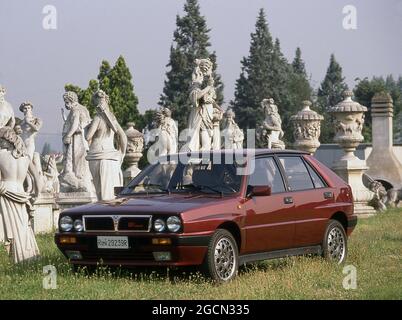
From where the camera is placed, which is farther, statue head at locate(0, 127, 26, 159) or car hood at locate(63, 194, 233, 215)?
statue head at locate(0, 127, 26, 159)

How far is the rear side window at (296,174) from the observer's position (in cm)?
1194

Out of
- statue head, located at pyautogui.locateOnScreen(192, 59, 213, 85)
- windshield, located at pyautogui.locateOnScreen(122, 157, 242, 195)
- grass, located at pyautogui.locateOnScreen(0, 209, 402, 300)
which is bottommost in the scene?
grass, located at pyautogui.locateOnScreen(0, 209, 402, 300)

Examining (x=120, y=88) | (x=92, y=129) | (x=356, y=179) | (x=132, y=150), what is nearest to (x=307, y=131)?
(x=356, y=179)

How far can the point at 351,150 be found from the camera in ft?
77.3

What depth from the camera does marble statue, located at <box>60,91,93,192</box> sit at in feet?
63.5

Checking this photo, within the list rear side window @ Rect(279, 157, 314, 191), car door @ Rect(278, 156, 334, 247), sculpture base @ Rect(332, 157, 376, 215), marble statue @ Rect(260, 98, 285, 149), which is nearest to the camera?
car door @ Rect(278, 156, 334, 247)

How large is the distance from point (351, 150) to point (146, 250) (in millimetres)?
14252

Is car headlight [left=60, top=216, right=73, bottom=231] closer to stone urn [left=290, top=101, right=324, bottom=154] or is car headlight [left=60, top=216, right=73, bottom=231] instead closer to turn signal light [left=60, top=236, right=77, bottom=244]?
turn signal light [left=60, top=236, right=77, bottom=244]

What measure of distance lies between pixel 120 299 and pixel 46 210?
9.76 m

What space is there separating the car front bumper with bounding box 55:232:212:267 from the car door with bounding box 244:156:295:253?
0.86 metres

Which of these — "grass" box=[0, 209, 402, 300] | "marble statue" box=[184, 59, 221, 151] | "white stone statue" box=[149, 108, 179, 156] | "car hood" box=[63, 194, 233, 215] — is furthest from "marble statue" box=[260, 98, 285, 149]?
"car hood" box=[63, 194, 233, 215]

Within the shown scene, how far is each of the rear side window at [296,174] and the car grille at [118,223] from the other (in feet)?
8.05

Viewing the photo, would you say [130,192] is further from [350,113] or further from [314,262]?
[350,113]
